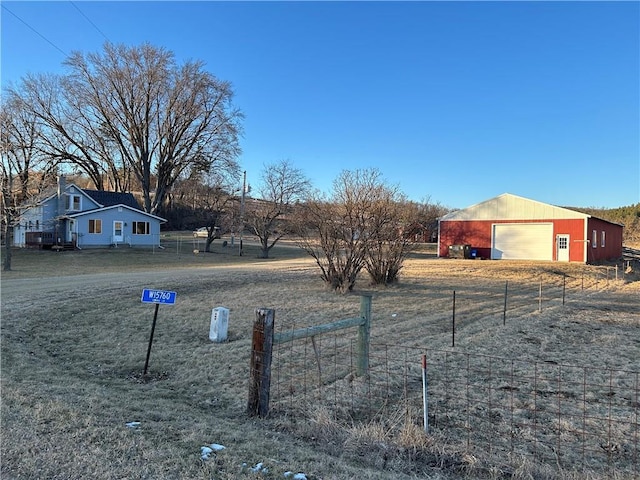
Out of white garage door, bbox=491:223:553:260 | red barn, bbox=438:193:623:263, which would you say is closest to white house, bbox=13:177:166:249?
red barn, bbox=438:193:623:263

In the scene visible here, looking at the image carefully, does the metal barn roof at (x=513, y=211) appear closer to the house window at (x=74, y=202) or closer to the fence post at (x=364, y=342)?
the fence post at (x=364, y=342)

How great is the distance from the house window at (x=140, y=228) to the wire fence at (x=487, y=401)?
32865 millimetres

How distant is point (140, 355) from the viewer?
6.62m

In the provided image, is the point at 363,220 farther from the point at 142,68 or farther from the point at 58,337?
the point at 142,68

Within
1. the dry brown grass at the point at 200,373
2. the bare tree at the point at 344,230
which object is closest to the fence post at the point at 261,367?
the dry brown grass at the point at 200,373

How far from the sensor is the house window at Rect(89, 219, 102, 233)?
33.0m

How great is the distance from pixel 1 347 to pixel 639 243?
203ft

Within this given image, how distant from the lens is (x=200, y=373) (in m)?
5.75

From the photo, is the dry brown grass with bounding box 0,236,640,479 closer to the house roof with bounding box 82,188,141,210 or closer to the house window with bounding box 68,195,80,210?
the house window with bounding box 68,195,80,210

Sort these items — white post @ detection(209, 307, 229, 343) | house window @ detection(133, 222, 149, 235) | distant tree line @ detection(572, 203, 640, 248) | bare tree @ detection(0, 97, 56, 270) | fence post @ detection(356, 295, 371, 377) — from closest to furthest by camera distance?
1. fence post @ detection(356, 295, 371, 377)
2. white post @ detection(209, 307, 229, 343)
3. bare tree @ detection(0, 97, 56, 270)
4. house window @ detection(133, 222, 149, 235)
5. distant tree line @ detection(572, 203, 640, 248)

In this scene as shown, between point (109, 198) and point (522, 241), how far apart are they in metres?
33.0

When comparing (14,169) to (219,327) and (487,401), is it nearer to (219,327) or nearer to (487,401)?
(219,327)

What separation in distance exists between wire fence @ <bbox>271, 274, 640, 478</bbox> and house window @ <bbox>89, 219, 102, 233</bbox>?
31213 mm

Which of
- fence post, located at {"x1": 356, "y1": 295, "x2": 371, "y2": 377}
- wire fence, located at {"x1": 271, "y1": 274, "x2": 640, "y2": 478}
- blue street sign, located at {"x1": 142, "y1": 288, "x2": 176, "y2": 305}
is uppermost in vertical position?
blue street sign, located at {"x1": 142, "y1": 288, "x2": 176, "y2": 305}
